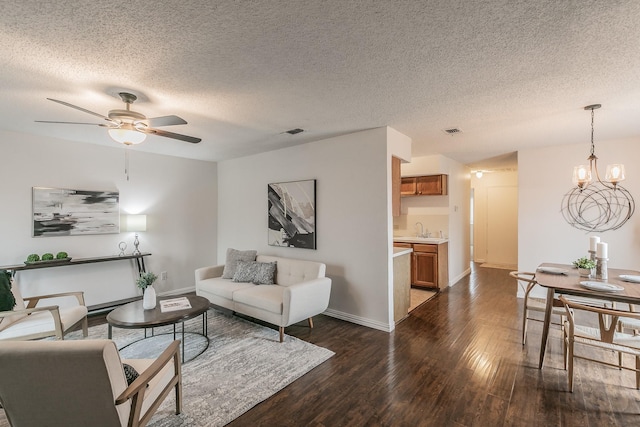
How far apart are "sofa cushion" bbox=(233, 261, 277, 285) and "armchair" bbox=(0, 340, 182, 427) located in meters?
2.51

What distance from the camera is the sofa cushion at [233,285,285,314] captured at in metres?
3.24

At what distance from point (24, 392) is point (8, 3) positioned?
6.42 feet

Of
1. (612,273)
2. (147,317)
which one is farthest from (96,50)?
(612,273)

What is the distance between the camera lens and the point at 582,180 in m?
3.16

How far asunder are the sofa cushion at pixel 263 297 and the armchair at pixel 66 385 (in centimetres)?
178

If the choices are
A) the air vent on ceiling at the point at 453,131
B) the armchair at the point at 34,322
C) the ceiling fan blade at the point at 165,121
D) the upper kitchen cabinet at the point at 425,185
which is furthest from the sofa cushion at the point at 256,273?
the upper kitchen cabinet at the point at 425,185

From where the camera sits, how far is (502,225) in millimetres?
7852

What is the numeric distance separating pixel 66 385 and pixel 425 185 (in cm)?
563

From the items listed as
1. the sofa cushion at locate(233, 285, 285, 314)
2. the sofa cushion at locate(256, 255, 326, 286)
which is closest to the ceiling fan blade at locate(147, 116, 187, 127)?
the sofa cushion at locate(233, 285, 285, 314)

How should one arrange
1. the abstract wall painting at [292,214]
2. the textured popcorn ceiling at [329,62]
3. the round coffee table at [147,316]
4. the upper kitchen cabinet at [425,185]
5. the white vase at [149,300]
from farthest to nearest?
the upper kitchen cabinet at [425,185] < the abstract wall painting at [292,214] < the white vase at [149,300] < the round coffee table at [147,316] < the textured popcorn ceiling at [329,62]

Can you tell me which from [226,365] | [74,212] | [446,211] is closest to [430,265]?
[446,211]

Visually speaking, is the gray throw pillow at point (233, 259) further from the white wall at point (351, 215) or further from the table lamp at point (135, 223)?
the table lamp at point (135, 223)

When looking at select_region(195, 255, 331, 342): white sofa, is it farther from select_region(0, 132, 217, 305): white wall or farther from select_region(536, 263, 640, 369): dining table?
select_region(536, 263, 640, 369): dining table

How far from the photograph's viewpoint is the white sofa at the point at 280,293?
318 centimetres
